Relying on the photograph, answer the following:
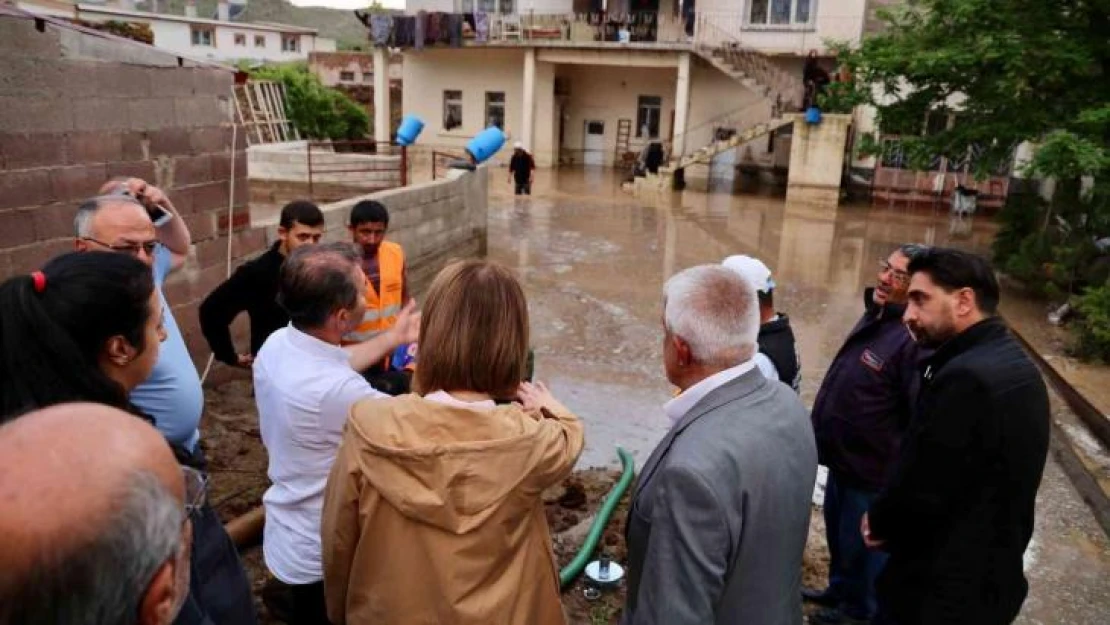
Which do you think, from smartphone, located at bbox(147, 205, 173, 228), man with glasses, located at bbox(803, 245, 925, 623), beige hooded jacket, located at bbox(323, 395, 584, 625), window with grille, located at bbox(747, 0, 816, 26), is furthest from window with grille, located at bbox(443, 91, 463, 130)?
beige hooded jacket, located at bbox(323, 395, 584, 625)

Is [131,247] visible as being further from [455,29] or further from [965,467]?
[455,29]

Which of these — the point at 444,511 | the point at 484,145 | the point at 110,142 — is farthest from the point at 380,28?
the point at 444,511

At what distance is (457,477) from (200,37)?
43564 millimetres

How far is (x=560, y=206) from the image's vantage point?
57.1 ft

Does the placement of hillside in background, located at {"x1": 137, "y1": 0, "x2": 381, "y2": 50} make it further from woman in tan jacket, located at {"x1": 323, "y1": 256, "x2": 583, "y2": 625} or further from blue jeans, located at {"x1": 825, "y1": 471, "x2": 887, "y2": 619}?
woman in tan jacket, located at {"x1": 323, "y1": 256, "x2": 583, "y2": 625}

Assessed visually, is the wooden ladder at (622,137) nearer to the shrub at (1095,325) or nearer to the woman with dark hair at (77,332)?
the shrub at (1095,325)

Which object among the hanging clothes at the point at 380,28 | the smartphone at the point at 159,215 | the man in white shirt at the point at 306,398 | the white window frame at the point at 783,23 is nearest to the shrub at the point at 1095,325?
the man in white shirt at the point at 306,398

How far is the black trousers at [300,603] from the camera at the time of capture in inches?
Answer: 96.3

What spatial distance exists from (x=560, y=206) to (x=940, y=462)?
50.3 feet

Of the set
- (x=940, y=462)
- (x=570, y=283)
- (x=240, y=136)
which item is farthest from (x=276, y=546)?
(x=570, y=283)

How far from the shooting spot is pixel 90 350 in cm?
164

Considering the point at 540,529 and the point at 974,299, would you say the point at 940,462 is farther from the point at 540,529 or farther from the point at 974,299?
the point at 540,529

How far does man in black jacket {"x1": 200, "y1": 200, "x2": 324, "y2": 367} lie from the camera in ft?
12.9

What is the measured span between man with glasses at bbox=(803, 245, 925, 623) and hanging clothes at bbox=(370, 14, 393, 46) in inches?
897
